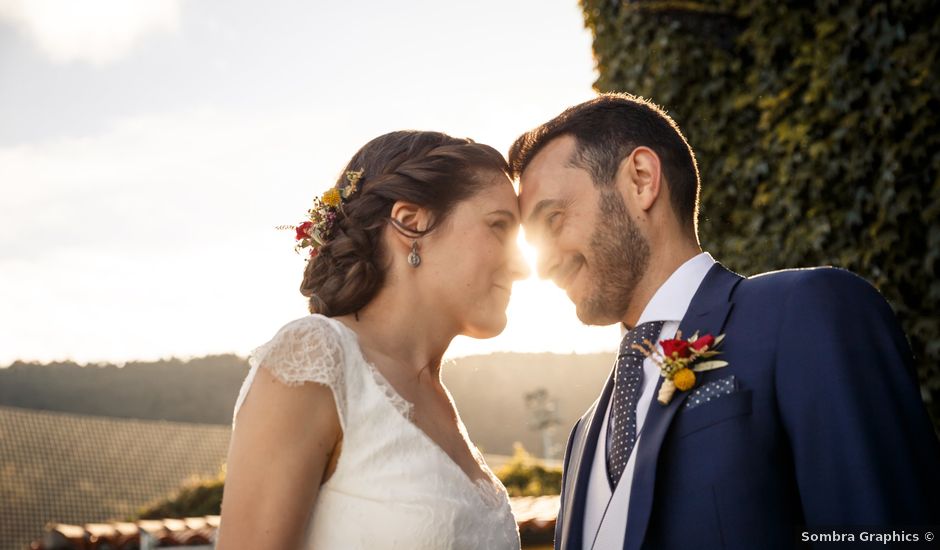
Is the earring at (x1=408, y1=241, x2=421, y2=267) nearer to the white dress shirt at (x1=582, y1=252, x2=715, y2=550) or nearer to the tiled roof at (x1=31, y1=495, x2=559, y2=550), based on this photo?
the white dress shirt at (x1=582, y1=252, x2=715, y2=550)

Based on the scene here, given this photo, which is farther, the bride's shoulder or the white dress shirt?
the white dress shirt

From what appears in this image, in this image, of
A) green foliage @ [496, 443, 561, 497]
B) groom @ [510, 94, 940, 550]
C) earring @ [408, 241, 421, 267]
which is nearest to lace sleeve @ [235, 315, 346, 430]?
earring @ [408, 241, 421, 267]

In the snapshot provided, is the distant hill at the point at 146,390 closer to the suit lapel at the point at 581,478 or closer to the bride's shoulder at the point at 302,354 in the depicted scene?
the suit lapel at the point at 581,478

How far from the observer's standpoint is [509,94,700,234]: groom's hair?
3.02 metres

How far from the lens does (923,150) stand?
459 centimetres

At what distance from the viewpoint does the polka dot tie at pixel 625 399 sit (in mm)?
2565

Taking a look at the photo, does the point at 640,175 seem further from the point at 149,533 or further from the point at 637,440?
the point at 149,533

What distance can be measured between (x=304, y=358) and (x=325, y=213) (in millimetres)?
714

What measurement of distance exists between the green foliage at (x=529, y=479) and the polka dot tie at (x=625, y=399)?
1229 centimetres

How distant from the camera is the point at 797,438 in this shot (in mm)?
2188

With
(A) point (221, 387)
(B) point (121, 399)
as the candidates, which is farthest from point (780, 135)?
(B) point (121, 399)

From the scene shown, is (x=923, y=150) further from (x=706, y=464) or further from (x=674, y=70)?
(x=706, y=464)

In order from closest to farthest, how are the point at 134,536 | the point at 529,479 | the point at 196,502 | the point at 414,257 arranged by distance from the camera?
the point at 414,257 → the point at 134,536 → the point at 529,479 → the point at 196,502

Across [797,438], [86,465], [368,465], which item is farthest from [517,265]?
[86,465]
